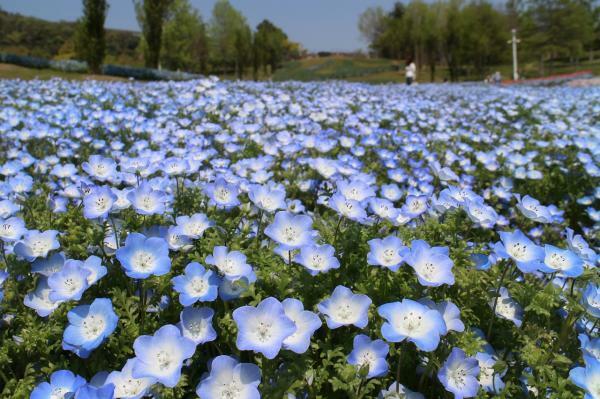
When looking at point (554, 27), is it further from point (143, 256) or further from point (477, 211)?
point (143, 256)

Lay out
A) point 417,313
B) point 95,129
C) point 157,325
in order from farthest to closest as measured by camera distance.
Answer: point 95,129
point 157,325
point 417,313

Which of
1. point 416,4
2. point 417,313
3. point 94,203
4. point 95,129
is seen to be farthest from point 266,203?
point 416,4

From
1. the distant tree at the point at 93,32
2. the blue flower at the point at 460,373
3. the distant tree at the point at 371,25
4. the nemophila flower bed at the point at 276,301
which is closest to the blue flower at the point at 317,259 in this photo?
the nemophila flower bed at the point at 276,301

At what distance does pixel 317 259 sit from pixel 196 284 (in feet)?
1.50

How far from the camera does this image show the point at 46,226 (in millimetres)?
2109

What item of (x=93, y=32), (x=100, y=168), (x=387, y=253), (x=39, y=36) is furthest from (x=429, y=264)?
(x=39, y=36)

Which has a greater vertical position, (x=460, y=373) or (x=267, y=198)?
(x=267, y=198)

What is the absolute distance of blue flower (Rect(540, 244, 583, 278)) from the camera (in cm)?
177

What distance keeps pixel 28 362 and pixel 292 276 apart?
1.00m

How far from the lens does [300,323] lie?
1517mm

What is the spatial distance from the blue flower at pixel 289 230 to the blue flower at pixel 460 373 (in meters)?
0.68

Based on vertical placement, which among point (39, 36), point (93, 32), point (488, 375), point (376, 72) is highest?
point (39, 36)

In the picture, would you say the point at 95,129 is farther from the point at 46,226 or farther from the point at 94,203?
the point at 94,203

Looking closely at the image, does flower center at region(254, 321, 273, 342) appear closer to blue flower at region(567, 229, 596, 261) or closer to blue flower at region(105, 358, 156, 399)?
blue flower at region(105, 358, 156, 399)
